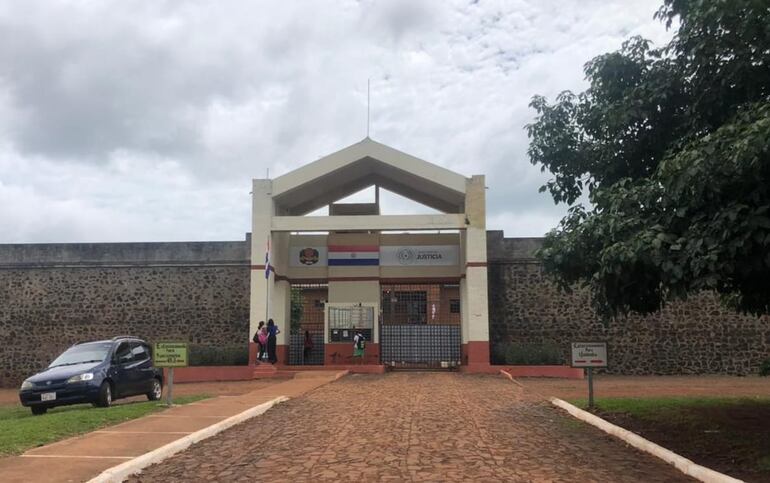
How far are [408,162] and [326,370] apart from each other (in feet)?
23.5

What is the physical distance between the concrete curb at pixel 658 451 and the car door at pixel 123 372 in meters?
8.85

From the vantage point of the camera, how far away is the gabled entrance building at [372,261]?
22938 mm

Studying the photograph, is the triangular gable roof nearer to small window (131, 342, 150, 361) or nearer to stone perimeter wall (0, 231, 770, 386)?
stone perimeter wall (0, 231, 770, 386)

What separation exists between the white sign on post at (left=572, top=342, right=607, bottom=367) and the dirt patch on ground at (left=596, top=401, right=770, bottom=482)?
891mm

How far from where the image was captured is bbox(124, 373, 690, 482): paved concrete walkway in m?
7.05

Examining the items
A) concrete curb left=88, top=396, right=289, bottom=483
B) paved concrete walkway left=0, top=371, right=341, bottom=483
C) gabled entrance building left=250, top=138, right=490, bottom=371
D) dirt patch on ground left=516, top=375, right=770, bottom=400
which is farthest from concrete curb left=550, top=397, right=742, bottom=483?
gabled entrance building left=250, top=138, right=490, bottom=371

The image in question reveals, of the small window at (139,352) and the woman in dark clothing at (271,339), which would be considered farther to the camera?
the woman in dark clothing at (271,339)

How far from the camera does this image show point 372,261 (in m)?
24.6

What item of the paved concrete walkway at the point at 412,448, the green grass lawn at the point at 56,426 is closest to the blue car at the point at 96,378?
the green grass lawn at the point at 56,426

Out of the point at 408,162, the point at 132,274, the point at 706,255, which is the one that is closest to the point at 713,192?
the point at 706,255

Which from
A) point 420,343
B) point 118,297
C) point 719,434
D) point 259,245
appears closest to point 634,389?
point 719,434

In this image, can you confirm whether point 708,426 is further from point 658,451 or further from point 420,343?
point 420,343

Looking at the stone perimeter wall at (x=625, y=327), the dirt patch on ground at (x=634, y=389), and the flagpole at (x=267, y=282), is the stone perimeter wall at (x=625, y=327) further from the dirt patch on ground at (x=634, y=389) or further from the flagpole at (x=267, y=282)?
the flagpole at (x=267, y=282)

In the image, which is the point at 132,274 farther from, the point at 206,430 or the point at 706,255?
the point at 706,255
